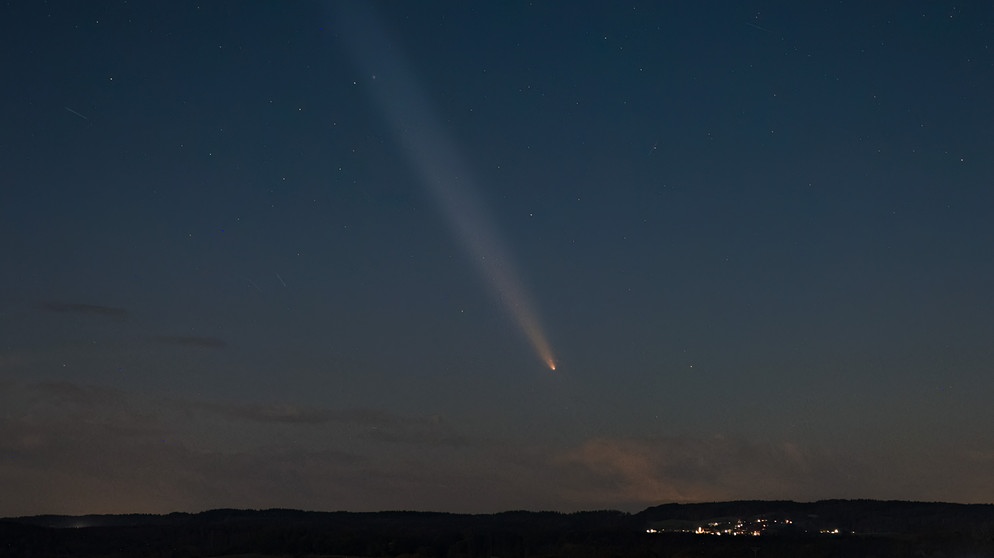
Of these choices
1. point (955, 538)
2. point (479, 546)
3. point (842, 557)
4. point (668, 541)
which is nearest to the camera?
point (842, 557)

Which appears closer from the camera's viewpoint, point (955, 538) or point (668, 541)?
point (955, 538)

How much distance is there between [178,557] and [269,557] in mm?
14915

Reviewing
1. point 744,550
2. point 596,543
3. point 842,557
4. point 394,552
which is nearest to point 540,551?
point 596,543

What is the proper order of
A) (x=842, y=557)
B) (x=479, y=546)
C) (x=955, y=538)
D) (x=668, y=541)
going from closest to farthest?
(x=842, y=557) → (x=955, y=538) → (x=668, y=541) → (x=479, y=546)

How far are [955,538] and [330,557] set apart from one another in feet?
323

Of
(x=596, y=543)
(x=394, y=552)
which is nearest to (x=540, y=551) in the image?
(x=596, y=543)

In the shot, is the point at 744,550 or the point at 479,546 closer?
the point at 744,550

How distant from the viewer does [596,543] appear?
187m

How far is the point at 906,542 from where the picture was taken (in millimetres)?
168625

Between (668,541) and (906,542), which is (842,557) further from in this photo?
(668,541)

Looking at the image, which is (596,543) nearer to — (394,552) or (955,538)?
(394,552)

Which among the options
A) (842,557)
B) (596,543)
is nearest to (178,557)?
(596,543)

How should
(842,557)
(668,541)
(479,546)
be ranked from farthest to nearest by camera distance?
(479,546), (668,541), (842,557)

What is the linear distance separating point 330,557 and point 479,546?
25.1 m
